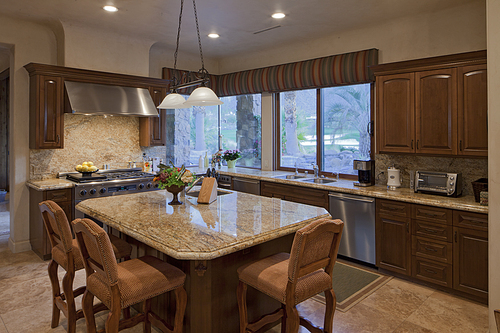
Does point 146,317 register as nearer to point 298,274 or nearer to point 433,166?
point 298,274

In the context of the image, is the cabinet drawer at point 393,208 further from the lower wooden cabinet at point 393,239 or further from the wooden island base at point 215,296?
the wooden island base at point 215,296

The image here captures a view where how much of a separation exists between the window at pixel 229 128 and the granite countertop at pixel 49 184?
239cm

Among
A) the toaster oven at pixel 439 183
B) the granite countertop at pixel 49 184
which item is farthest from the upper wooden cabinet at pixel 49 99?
the toaster oven at pixel 439 183

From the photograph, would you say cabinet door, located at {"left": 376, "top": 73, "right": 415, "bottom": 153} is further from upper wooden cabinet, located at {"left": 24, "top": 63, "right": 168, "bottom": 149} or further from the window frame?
upper wooden cabinet, located at {"left": 24, "top": 63, "right": 168, "bottom": 149}

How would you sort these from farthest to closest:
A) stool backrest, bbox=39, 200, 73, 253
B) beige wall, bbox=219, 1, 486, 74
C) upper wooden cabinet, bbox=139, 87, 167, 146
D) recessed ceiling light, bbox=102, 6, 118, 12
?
1. upper wooden cabinet, bbox=139, 87, 167, 146
2. recessed ceiling light, bbox=102, 6, 118, 12
3. beige wall, bbox=219, 1, 486, 74
4. stool backrest, bbox=39, 200, 73, 253

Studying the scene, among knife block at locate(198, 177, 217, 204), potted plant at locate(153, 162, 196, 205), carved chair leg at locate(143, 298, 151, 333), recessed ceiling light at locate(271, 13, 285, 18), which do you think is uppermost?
recessed ceiling light at locate(271, 13, 285, 18)

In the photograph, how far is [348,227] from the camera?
407cm

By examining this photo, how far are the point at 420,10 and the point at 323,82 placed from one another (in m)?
1.41

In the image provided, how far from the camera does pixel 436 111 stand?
353 cm

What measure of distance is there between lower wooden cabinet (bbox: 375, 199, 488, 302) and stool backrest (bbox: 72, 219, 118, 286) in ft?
9.39

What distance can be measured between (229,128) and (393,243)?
12.4ft

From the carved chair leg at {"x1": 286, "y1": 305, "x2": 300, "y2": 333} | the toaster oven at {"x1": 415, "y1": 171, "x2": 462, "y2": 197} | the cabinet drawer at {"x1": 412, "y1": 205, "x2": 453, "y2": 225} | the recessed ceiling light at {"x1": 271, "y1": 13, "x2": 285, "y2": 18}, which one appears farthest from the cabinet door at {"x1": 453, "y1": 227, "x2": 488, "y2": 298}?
the recessed ceiling light at {"x1": 271, "y1": 13, "x2": 285, "y2": 18}

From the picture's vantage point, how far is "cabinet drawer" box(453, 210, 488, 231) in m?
3.05

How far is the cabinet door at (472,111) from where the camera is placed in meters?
3.22
